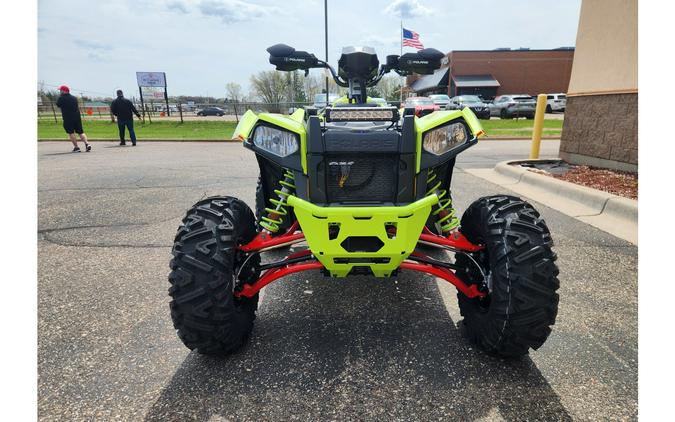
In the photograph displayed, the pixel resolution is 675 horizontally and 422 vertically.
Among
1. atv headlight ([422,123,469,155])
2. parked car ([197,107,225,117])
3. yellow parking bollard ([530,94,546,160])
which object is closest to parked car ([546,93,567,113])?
yellow parking bollard ([530,94,546,160])

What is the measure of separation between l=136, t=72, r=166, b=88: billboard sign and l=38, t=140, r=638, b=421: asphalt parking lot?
116 ft

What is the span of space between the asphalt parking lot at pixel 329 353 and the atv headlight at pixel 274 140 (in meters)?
1.19

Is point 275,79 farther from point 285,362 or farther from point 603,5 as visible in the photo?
point 285,362

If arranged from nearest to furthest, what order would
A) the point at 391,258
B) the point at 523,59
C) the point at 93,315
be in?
the point at 391,258 < the point at 93,315 < the point at 523,59

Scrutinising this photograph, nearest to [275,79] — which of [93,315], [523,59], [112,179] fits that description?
[523,59]

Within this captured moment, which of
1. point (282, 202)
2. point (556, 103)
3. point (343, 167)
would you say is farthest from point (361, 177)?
point (556, 103)

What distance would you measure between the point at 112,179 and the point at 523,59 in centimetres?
5087

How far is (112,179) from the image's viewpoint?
795 centimetres

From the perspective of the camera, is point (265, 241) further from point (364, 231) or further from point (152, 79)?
point (152, 79)

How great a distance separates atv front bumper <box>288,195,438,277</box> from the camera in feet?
6.59

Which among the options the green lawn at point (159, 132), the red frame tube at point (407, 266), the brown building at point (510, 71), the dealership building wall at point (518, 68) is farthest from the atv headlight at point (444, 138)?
the dealership building wall at point (518, 68)

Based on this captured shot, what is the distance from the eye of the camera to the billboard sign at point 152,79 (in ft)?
114

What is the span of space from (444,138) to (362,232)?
78cm

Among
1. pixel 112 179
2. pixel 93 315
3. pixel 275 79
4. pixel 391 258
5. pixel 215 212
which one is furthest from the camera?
pixel 275 79
